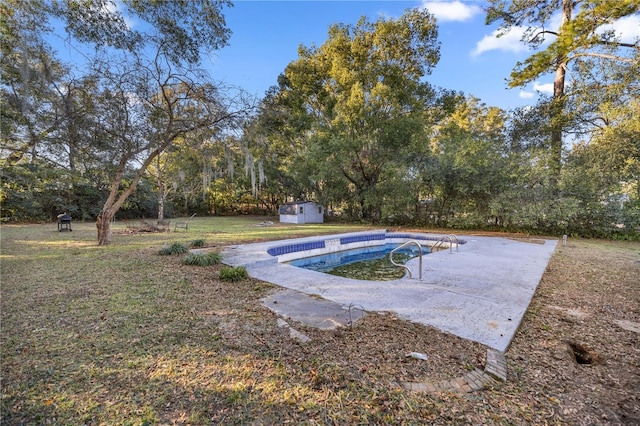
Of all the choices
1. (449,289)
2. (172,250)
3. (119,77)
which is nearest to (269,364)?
(449,289)

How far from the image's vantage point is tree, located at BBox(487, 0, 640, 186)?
5.34 metres

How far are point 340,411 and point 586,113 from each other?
15079mm

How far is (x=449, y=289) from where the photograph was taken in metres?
4.03

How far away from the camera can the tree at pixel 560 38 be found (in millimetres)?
5344

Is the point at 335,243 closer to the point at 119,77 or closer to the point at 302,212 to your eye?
the point at 119,77

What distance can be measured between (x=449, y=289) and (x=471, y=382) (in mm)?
2203

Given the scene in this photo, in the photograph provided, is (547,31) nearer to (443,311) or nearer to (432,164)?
(432,164)

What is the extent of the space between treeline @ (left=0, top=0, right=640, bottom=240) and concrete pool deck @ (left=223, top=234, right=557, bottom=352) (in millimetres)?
3676

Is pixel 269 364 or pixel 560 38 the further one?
pixel 560 38

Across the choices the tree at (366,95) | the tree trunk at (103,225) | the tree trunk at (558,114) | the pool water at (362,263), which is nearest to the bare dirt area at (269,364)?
the pool water at (362,263)

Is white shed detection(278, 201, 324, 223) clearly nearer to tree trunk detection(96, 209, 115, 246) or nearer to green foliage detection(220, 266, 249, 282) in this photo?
tree trunk detection(96, 209, 115, 246)

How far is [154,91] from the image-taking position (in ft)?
22.1

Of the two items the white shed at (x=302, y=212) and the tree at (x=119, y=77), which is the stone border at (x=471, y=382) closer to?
the tree at (x=119, y=77)

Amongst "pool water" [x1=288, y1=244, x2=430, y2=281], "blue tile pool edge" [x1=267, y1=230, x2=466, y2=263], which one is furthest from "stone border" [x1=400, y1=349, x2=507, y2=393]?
"blue tile pool edge" [x1=267, y1=230, x2=466, y2=263]
